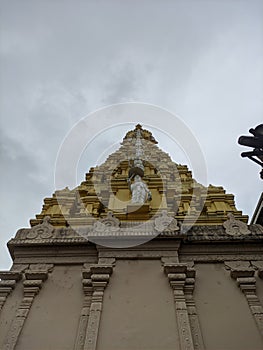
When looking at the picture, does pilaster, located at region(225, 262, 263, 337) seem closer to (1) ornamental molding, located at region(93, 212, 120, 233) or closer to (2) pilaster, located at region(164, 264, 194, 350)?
(2) pilaster, located at region(164, 264, 194, 350)

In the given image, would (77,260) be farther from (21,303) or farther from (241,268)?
(241,268)

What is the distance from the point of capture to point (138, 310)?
20.9ft

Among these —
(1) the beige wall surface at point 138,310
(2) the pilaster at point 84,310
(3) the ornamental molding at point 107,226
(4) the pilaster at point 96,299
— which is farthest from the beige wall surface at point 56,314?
(3) the ornamental molding at point 107,226

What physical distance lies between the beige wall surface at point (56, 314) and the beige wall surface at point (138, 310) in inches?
25.7

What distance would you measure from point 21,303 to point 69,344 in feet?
4.95

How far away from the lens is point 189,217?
440 inches

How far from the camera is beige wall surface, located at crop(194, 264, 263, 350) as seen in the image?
227 inches

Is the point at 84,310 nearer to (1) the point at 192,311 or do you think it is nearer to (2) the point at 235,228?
(1) the point at 192,311

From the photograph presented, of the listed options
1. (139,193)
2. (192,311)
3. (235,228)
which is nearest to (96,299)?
(192,311)

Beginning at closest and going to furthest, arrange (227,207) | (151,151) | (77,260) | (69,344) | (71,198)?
(69,344), (77,260), (227,207), (71,198), (151,151)

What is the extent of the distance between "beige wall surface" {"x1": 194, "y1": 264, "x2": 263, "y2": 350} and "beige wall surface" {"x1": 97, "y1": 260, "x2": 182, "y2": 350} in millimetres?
684

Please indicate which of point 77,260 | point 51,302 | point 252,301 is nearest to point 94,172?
point 77,260

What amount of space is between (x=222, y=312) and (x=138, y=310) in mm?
1758

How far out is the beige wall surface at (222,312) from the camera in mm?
5770
